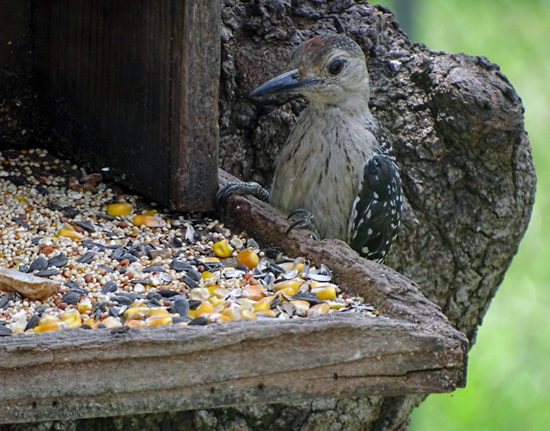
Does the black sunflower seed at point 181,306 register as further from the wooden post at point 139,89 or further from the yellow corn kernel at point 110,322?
the wooden post at point 139,89

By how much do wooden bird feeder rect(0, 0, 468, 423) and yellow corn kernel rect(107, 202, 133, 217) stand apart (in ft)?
0.37

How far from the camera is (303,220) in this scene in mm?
3332

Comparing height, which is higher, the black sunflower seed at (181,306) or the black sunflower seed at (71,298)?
the black sunflower seed at (181,306)

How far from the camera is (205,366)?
6.93ft

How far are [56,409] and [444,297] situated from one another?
9.27 feet

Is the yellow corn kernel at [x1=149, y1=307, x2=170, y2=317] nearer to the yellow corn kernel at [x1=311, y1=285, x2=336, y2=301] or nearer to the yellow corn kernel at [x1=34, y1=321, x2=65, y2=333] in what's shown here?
the yellow corn kernel at [x1=34, y1=321, x2=65, y2=333]

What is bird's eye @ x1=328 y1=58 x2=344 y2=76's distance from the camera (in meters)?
3.79

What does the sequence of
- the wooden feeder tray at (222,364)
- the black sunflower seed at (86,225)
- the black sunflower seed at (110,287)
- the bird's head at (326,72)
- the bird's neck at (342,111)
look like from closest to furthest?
1. the wooden feeder tray at (222,364)
2. the black sunflower seed at (110,287)
3. the black sunflower seed at (86,225)
4. the bird's head at (326,72)
5. the bird's neck at (342,111)

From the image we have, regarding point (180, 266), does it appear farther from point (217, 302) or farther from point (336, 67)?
point (336, 67)

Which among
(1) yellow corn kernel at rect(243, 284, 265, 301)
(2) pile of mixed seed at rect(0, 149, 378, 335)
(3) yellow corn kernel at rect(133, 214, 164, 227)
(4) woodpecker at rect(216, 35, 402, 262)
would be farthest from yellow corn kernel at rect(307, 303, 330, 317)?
(4) woodpecker at rect(216, 35, 402, 262)

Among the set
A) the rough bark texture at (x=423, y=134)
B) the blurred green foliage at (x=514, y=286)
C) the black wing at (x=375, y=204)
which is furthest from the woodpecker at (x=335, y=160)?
the blurred green foliage at (x=514, y=286)

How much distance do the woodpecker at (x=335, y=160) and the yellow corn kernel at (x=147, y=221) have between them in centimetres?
43

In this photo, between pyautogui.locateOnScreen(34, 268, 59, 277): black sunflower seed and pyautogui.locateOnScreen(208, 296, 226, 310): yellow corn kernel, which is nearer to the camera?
pyautogui.locateOnScreen(208, 296, 226, 310): yellow corn kernel

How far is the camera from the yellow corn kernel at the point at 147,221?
342 centimetres
